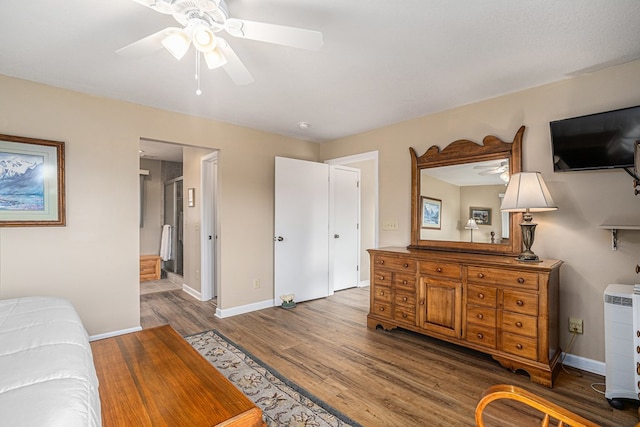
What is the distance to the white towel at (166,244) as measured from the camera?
19.4 ft

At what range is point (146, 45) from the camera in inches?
66.7

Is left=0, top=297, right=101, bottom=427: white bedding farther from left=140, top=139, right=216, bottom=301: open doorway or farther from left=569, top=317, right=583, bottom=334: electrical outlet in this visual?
left=569, top=317, right=583, bottom=334: electrical outlet

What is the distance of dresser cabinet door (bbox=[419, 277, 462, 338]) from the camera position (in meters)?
2.71

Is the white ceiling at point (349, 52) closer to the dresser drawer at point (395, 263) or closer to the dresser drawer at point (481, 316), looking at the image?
the dresser drawer at point (395, 263)

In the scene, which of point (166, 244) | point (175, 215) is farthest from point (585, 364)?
point (166, 244)

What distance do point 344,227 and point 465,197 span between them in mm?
2264

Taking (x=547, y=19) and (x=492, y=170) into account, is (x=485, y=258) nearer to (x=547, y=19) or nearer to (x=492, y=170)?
(x=492, y=170)

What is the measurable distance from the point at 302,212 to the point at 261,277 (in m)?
1.07

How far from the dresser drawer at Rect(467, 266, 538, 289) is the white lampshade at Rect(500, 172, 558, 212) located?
528 millimetres

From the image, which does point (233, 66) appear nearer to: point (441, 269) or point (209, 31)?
point (209, 31)

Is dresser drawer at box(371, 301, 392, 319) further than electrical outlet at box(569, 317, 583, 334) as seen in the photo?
Yes

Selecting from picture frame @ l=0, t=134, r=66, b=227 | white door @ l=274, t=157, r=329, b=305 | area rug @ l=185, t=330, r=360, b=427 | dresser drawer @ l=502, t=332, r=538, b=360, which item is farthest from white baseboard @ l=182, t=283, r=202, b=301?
dresser drawer @ l=502, t=332, r=538, b=360

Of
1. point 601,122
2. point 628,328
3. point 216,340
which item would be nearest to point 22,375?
point 216,340

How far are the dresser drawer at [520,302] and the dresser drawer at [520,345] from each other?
0.65 ft
